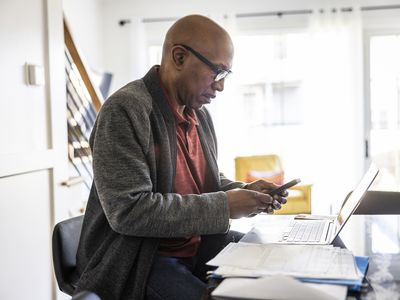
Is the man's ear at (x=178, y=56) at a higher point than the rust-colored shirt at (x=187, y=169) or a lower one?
higher

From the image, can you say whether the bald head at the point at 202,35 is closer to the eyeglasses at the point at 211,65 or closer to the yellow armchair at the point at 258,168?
the eyeglasses at the point at 211,65

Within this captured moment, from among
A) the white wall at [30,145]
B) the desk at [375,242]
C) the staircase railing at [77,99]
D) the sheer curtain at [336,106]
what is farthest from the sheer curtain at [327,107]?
the desk at [375,242]

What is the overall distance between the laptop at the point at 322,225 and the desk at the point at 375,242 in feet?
0.15

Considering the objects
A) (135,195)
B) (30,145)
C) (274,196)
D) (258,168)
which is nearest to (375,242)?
(274,196)

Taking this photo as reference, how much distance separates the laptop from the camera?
1.05 m

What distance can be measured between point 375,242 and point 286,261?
0.42 meters

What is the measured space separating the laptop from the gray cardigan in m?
0.18

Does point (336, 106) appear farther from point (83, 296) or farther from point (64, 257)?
point (83, 296)

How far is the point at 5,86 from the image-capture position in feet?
5.93

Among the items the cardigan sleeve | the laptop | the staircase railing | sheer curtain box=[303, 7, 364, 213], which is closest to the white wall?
the staircase railing

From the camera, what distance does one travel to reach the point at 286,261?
889 millimetres

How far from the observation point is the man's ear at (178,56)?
4.03 feet

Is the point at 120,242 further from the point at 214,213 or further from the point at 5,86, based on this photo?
the point at 5,86

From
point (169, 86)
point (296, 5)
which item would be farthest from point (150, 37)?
point (169, 86)
